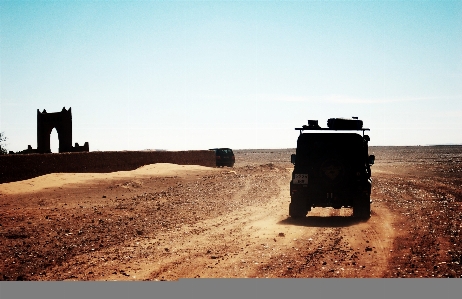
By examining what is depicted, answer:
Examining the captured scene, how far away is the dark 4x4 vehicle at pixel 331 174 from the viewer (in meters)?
16.2

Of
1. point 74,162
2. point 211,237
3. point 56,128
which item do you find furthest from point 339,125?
point 56,128

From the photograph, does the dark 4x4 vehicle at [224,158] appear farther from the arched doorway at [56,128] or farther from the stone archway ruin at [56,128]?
the arched doorway at [56,128]

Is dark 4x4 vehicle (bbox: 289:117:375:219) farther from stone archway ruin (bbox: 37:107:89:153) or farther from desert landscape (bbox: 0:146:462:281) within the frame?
stone archway ruin (bbox: 37:107:89:153)

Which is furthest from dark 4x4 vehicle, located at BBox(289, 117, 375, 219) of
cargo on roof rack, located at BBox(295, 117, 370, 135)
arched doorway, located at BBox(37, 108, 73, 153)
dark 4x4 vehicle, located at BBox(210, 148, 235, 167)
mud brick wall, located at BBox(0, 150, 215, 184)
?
dark 4x4 vehicle, located at BBox(210, 148, 235, 167)

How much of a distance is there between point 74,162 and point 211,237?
19589 millimetres

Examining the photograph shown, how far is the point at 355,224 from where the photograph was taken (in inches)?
598

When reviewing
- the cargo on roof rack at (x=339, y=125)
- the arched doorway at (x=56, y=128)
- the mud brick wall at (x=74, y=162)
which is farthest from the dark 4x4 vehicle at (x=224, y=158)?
the cargo on roof rack at (x=339, y=125)

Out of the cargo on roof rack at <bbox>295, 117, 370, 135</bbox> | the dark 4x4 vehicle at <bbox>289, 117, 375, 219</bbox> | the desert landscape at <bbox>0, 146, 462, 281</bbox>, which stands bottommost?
the desert landscape at <bbox>0, 146, 462, 281</bbox>

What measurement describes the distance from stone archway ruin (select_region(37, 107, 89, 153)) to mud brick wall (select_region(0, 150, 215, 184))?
18.3 ft

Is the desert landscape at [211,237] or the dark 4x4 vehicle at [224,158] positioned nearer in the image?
the desert landscape at [211,237]

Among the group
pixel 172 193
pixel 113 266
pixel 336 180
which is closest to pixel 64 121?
pixel 172 193

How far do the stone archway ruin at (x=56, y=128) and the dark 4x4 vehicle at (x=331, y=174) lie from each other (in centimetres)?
2645

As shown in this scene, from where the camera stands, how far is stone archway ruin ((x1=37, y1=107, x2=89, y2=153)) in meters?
39.6

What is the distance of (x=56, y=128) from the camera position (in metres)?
39.9
